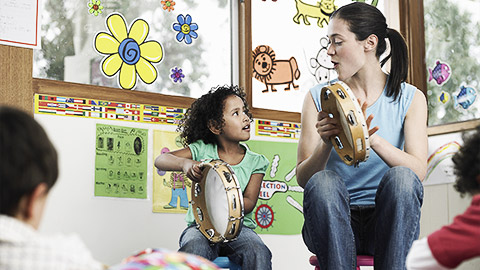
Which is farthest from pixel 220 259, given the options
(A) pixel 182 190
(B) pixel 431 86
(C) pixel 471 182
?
(B) pixel 431 86

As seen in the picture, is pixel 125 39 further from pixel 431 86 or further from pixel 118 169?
pixel 431 86

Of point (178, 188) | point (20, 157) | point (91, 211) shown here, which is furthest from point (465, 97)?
point (20, 157)

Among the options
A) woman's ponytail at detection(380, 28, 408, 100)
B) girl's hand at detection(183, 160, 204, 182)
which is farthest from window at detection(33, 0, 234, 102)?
woman's ponytail at detection(380, 28, 408, 100)

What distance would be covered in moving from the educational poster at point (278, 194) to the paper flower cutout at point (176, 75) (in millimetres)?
422

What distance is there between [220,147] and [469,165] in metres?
1.31

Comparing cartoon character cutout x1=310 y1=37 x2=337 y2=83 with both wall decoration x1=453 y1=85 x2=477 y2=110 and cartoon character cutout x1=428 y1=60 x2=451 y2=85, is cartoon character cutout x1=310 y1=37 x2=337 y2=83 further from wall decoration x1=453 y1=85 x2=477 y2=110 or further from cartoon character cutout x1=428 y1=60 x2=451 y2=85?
wall decoration x1=453 y1=85 x2=477 y2=110

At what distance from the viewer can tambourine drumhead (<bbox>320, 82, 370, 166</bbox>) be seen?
184 cm

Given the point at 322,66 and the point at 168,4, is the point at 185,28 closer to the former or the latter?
the point at 168,4

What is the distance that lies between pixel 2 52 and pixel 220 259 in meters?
1.11

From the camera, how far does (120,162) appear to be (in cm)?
259

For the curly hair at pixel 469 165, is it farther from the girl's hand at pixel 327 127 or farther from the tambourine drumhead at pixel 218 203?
the tambourine drumhead at pixel 218 203

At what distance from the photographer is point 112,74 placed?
265cm

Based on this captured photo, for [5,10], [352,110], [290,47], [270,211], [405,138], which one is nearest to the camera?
[352,110]

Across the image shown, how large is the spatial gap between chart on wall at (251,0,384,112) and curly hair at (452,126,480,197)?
167cm
